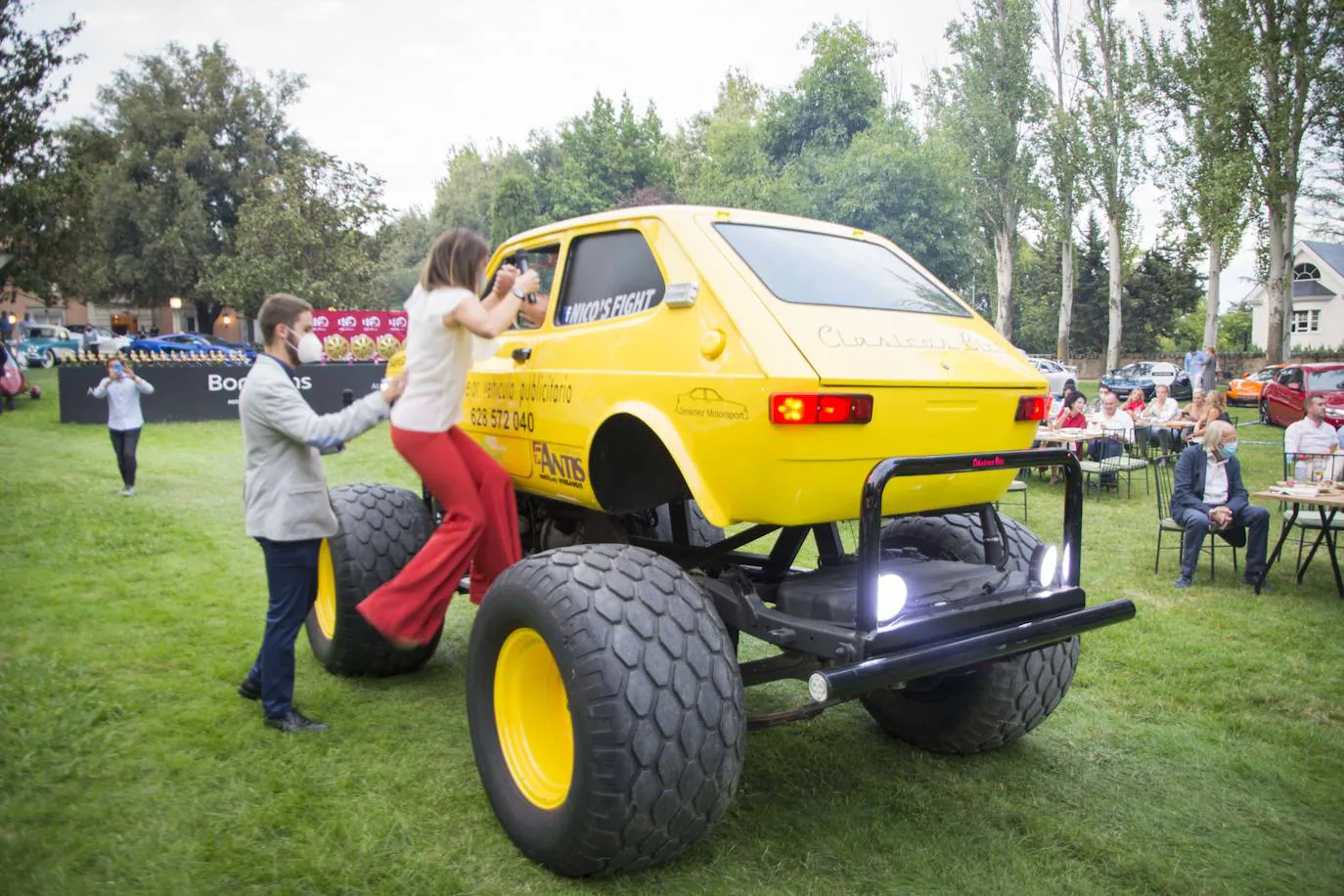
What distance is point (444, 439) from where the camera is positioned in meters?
3.85

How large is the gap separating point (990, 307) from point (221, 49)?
3918 cm

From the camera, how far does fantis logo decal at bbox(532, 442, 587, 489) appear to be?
392 centimetres

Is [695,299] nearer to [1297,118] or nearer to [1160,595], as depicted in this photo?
[1160,595]

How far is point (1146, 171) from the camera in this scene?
28516 mm

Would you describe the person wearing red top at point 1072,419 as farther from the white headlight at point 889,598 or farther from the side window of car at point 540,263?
the white headlight at point 889,598

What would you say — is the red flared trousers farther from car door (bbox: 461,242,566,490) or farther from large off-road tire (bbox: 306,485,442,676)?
large off-road tire (bbox: 306,485,442,676)

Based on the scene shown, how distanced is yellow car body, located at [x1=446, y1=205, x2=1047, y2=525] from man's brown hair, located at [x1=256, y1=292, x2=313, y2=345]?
87cm

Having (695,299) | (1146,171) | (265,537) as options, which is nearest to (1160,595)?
(695,299)

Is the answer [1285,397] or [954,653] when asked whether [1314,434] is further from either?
[1285,397]

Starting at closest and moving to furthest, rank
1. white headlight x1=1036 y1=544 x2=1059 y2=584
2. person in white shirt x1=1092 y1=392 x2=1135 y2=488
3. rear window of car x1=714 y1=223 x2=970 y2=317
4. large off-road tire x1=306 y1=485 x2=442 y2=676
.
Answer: rear window of car x1=714 y1=223 x2=970 y2=317 → white headlight x1=1036 y1=544 x2=1059 y2=584 → large off-road tire x1=306 y1=485 x2=442 y2=676 → person in white shirt x1=1092 y1=392 x2=1135 y2=488

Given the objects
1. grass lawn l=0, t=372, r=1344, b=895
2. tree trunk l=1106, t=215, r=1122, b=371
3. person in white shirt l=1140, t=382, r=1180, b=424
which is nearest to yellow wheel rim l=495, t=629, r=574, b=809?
grass lawn l=0, t=372, r=1344, b=895

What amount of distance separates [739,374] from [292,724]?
9.15 ft

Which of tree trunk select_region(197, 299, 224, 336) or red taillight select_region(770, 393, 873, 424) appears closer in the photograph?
red taillight select_region(770, 393, 873, 424)

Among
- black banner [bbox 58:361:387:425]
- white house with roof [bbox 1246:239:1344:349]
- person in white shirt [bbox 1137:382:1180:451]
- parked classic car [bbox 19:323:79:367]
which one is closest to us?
person in white shirt [bbox 1137:382:1180:451]
